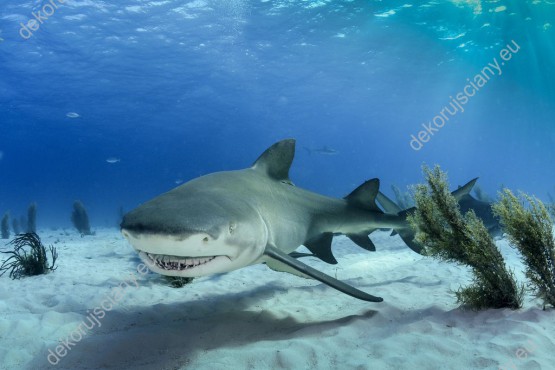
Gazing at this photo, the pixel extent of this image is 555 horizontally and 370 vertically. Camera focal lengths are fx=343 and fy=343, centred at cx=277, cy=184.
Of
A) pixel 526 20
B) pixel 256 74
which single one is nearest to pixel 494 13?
pixel 526 20

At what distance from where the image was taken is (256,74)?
39125 mm

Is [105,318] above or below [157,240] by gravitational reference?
below

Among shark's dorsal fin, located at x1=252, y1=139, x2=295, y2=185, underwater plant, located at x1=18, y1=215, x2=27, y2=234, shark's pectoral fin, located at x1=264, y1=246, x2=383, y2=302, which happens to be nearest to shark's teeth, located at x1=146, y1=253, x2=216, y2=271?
shark's pectoral fin, located at x1=264, y1=246, x2=383, y2=302

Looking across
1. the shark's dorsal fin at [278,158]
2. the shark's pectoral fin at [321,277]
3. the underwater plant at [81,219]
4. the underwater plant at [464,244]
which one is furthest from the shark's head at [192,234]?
the underwater plant at [81,219]

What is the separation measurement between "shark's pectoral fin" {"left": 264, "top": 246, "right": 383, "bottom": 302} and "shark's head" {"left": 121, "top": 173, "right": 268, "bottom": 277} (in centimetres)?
24

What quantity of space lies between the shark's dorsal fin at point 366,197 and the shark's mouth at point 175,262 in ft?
13.1

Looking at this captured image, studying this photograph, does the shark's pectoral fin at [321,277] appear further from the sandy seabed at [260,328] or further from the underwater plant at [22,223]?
the underwater plant at [22,223]

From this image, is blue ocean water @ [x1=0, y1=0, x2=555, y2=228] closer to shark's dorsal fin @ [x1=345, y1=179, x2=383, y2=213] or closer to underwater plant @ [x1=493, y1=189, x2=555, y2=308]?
shark's dorsal fin @ [x1=345, y1=179, x2=383, y2=213]

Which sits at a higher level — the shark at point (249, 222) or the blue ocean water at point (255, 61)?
the blue ocean water at point (255, 61)

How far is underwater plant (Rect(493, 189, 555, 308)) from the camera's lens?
3.82m

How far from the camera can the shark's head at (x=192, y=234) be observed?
2.79 metres

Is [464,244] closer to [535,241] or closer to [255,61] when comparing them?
[535,241]

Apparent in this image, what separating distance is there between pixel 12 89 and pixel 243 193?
42926 mm

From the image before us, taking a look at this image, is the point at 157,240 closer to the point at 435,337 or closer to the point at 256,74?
the point at 435,337
